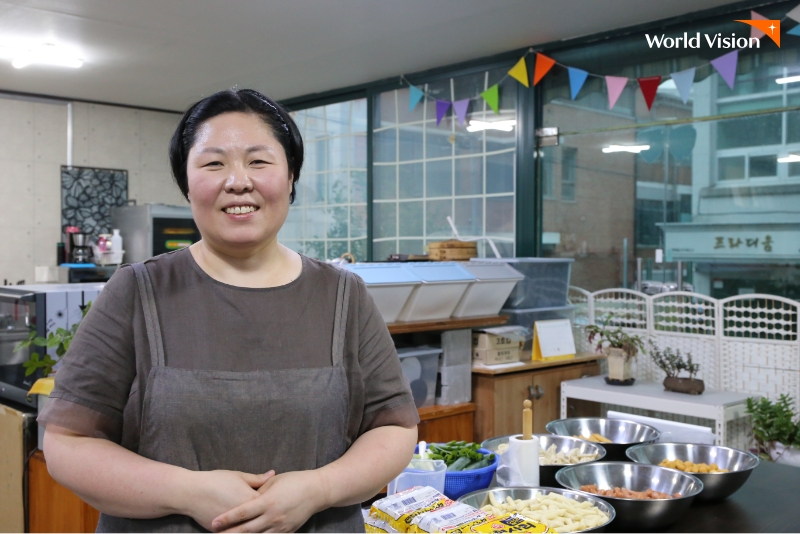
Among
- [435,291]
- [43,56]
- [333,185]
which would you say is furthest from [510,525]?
[333,185]

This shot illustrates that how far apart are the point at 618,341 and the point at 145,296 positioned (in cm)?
337

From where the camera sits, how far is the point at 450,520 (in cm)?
165

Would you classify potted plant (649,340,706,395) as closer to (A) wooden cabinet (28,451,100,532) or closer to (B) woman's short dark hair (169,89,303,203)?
(A) wooden cabinet (28,451,100,532)

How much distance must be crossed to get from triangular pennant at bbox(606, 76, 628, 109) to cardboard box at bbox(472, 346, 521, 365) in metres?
1.69

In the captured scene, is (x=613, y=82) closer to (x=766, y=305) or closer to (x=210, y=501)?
(x=766, y=305)

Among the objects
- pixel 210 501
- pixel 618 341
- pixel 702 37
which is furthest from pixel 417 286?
pixel 210 501

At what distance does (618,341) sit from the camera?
4105 millimetres

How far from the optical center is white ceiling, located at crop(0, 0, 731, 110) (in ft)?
13.0

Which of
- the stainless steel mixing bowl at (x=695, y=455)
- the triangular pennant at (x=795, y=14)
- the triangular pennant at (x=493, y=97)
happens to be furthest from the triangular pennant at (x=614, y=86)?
the stainless steel mixing bowl at (x=695, y=455)

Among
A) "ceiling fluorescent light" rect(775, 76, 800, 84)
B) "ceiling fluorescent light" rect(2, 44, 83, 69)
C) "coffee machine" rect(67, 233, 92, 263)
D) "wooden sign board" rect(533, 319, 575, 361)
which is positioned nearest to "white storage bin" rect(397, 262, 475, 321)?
"wooden sign board" rect(533, 319, 575, 361)

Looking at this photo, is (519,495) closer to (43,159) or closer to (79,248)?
(79,248)

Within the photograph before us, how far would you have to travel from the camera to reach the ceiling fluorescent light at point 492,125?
4953 millimetres

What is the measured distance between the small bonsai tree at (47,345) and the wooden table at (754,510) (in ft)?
7.15

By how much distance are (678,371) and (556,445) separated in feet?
5.44
